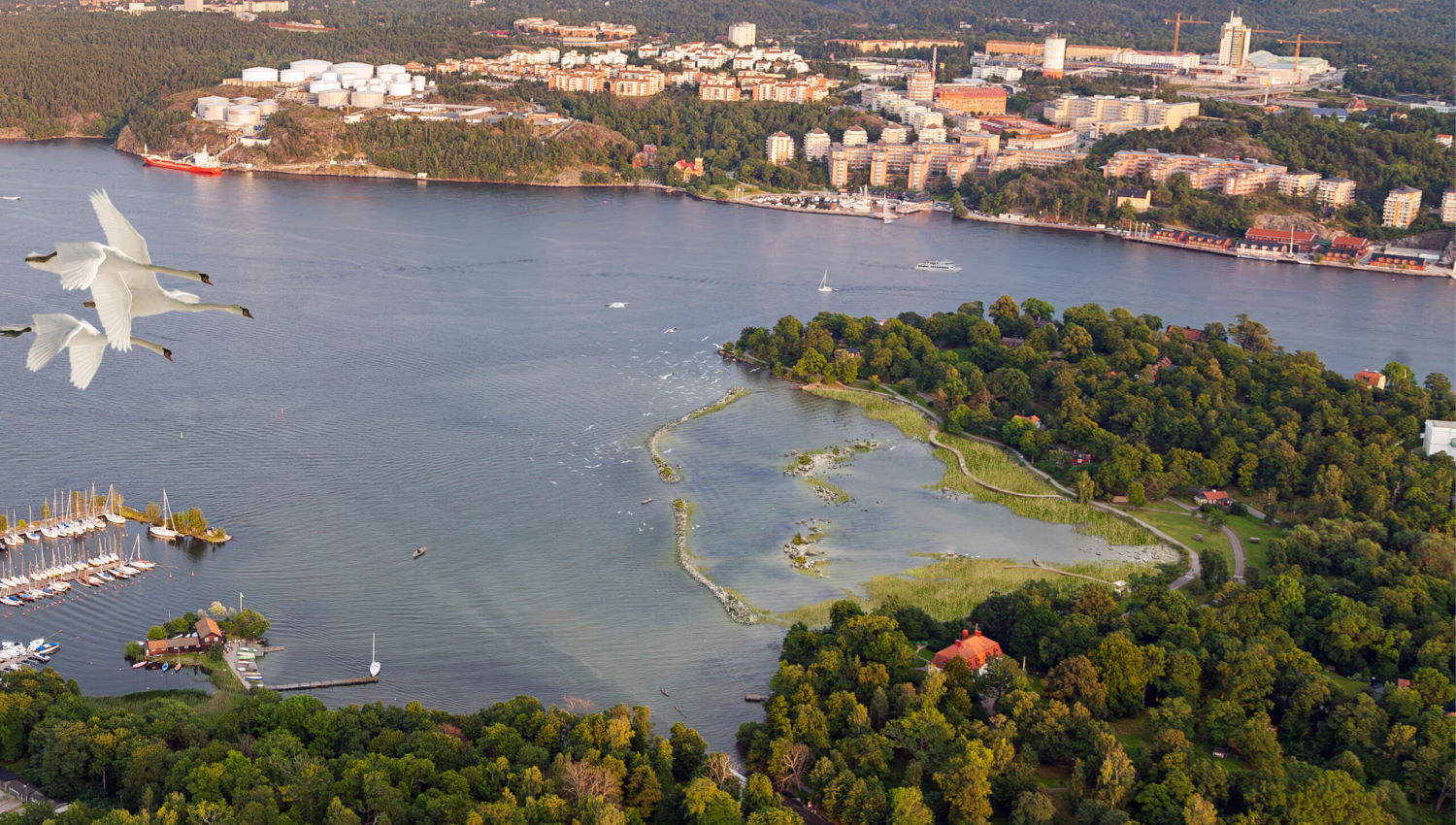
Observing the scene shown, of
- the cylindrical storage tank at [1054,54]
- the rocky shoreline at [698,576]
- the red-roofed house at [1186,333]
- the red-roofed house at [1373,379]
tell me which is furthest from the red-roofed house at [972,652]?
the cylindrical storage tank at [1054,54]

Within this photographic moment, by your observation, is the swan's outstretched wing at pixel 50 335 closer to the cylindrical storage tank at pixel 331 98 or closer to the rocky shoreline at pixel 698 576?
the rocky shoreline at pixel 698 576

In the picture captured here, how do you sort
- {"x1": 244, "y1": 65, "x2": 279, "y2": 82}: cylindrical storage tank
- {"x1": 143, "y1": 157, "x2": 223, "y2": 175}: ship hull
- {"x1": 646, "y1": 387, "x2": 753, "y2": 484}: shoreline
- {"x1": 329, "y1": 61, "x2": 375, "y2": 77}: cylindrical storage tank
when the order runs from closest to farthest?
{"x1": 646, "y1": 387, "x2": 753, "y2": 484}: shoreline
{"x1": 143, "y1": 157, "x2": 223, "y2": 175}: ship hull
{"x1": 244, "y1": 65, "x2": 279, "y2": 82}: cylindrical storage tank
{"x1": 329, "y1": 61, "x2": 375, "y2": 77}: cylindrical storage tank

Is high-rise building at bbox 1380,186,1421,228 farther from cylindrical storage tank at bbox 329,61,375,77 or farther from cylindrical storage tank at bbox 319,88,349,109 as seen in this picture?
cylindrical storage tank at bbox 329,61,375,77

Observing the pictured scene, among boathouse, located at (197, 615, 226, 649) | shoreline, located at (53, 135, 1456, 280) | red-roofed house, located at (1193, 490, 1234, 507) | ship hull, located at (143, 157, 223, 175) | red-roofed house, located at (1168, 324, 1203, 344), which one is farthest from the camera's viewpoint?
ship hull, located at (143, 157, 223, 175)

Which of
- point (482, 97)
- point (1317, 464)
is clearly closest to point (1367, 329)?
point (1317, 464)

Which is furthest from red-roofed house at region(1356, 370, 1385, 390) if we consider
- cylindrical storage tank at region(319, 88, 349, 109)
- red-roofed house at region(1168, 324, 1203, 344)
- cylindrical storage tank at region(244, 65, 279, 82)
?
cylindrical storage tank at region(244, 65, 279, 82)
